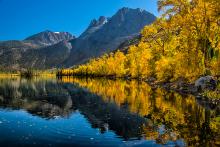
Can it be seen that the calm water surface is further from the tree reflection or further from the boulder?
the boulder

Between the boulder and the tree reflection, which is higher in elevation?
the boulder

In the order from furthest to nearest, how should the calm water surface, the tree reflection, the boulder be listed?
the boulder → the tree reflection → the calm water surface

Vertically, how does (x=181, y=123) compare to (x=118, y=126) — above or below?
above

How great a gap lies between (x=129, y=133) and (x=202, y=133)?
5.80 meters

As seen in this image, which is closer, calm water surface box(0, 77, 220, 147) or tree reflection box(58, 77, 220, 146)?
calm water surface box(0, 77, 220, 147)

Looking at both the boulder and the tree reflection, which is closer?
the tree reflection

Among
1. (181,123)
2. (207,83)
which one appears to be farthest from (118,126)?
(207,83)

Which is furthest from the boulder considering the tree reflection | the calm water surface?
the tree reflection

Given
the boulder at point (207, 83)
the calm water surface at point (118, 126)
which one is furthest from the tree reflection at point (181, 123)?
the boulder at point (207, 83)

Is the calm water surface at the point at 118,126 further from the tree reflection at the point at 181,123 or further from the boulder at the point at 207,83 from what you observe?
the boulder at the point at 207,83

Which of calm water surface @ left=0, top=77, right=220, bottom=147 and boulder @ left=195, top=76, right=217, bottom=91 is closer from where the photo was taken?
calm water surface @ left=0, top=77, right=220, bottom=147

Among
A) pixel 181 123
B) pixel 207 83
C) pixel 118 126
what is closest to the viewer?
pixel 181 123

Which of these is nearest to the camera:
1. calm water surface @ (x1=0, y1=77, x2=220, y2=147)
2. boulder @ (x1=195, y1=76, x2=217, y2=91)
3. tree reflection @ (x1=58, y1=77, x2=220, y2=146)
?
calm water surface @ (x1=0, y1=77, x2=220, y2=147)

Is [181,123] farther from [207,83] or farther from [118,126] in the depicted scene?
[207,83]
